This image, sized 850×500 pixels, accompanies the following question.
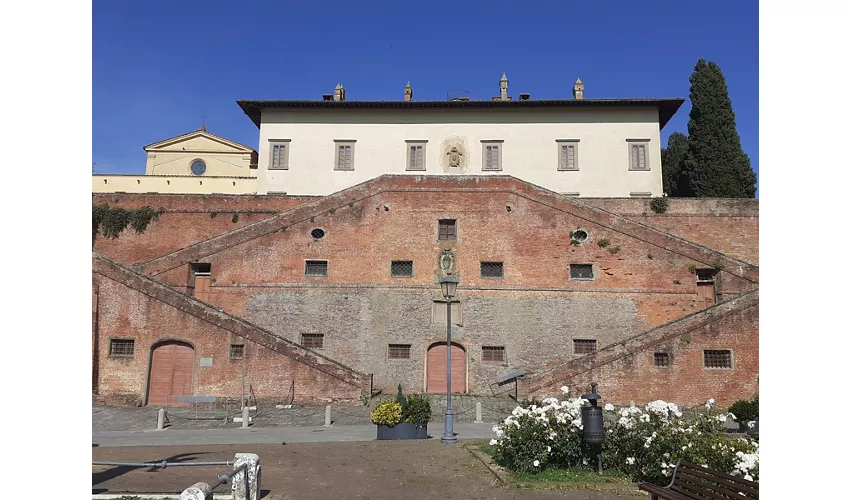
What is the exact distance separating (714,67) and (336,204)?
23.3 m

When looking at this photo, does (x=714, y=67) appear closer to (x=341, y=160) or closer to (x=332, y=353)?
(x=341, y=160)

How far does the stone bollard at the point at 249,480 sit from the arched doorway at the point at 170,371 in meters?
13.5

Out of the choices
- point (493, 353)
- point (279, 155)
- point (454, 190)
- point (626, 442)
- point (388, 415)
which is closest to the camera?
point (626, 442)

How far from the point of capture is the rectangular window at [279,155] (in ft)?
105

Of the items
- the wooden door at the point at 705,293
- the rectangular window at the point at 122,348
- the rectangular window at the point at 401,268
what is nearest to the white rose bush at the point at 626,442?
the rectangular window at the point at 401,268

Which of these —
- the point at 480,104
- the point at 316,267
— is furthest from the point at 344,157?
the point at 316,267

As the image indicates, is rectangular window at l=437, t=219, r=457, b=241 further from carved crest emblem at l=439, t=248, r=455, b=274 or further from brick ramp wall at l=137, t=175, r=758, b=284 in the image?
brick ramp wall at l=137, t=175, r=758, b=284

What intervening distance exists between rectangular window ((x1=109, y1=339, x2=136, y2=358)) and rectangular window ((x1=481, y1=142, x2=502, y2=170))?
19.0 m

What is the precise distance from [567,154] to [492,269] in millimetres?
10282

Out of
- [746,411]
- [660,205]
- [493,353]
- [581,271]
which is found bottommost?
[493,353]

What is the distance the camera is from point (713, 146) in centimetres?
3177

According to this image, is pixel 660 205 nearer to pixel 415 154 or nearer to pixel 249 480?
pixel 415 154

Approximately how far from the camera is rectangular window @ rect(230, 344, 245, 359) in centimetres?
1995

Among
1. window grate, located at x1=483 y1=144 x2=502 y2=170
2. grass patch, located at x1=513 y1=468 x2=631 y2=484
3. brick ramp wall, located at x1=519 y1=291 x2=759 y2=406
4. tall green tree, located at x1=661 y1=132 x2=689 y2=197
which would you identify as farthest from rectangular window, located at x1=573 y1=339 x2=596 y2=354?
tall green tree, located at x1=661 y1=132 x2=689 y2=197
